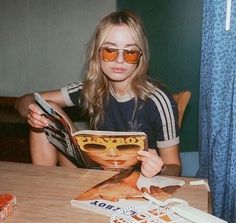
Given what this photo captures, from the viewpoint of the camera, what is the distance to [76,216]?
0.76 m

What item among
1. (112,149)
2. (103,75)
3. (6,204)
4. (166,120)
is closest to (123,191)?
(112,149)

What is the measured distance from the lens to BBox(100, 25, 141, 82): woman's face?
54.1 inches

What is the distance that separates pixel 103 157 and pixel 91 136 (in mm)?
80

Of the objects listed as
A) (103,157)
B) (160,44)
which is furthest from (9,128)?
(103,157)

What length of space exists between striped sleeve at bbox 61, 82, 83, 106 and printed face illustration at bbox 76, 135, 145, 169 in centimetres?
60

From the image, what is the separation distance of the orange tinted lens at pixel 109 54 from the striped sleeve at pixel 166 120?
0.81 feet

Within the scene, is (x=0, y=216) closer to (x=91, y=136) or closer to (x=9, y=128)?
(x=91, y=136)

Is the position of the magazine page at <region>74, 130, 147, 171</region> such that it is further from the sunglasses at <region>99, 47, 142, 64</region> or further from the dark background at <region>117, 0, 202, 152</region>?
the dark background at <region>117, 0, 202, 152</region>

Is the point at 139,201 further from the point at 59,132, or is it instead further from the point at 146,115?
the point at 146,115

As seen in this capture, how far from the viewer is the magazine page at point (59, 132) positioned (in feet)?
3.56

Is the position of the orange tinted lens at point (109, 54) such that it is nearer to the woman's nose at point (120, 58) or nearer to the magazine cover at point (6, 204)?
the woman's nose at point (120, 58)

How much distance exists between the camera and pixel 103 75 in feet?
5.30

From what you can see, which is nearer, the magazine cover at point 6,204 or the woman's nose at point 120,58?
the magazine cover at point 6,204

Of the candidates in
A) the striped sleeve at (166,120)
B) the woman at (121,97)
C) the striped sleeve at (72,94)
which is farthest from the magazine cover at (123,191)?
the striped sleeve at (72,94)
